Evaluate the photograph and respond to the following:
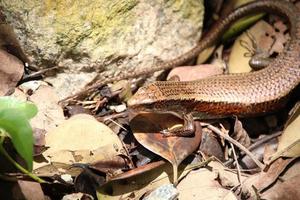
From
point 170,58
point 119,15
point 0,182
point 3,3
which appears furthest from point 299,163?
point 3,3

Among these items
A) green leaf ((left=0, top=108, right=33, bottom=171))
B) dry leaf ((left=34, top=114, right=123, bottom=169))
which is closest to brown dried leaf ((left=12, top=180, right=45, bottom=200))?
dry leaf ((left=34, top=114, right=123, bottom=169))

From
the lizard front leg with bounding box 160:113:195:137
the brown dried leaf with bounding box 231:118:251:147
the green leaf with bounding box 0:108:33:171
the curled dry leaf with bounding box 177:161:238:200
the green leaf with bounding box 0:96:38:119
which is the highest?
the green leaf with bounding box 0:96:38:119

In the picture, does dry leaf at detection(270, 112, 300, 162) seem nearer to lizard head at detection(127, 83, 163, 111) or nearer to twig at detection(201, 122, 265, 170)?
twig at detection(201, 122, 265, 170)

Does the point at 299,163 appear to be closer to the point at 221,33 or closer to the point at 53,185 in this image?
the point at 221,33

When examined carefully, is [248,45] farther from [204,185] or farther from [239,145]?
[204,185]

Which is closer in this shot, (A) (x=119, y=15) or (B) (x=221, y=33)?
(A) (x=119, y=15)
